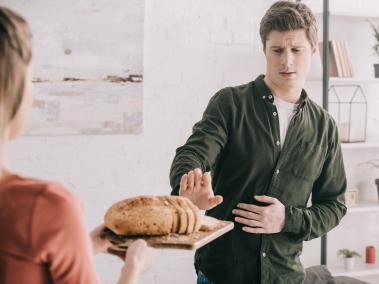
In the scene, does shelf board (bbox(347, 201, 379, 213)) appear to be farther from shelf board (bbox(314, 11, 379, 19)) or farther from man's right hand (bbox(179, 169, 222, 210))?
man's right hand (bbox(179, 169, 222, 210))

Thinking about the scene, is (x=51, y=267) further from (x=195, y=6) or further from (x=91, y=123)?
(x=195, y=6)

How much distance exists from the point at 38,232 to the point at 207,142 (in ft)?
3.70

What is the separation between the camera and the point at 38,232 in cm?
89

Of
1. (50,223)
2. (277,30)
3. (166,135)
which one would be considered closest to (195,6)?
(166,135)

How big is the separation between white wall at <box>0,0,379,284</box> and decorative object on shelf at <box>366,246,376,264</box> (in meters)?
1.15

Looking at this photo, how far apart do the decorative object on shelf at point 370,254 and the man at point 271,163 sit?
1746 mm

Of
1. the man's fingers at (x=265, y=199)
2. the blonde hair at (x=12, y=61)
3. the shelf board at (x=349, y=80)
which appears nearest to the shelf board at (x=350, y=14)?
the shelf board at (x=349, y=80)

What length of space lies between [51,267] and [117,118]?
2495mm

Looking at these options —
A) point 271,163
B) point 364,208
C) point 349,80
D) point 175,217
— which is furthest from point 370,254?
point 175,217

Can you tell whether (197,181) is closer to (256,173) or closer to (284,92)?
(256,173)

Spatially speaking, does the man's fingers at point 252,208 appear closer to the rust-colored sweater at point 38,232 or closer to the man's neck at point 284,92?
the man's neck at point 284,92

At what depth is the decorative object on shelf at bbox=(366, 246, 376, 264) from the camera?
3822 millimetres

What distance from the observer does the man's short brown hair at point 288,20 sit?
212 cm

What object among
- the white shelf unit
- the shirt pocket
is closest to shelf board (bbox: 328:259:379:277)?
the white shelf unit
